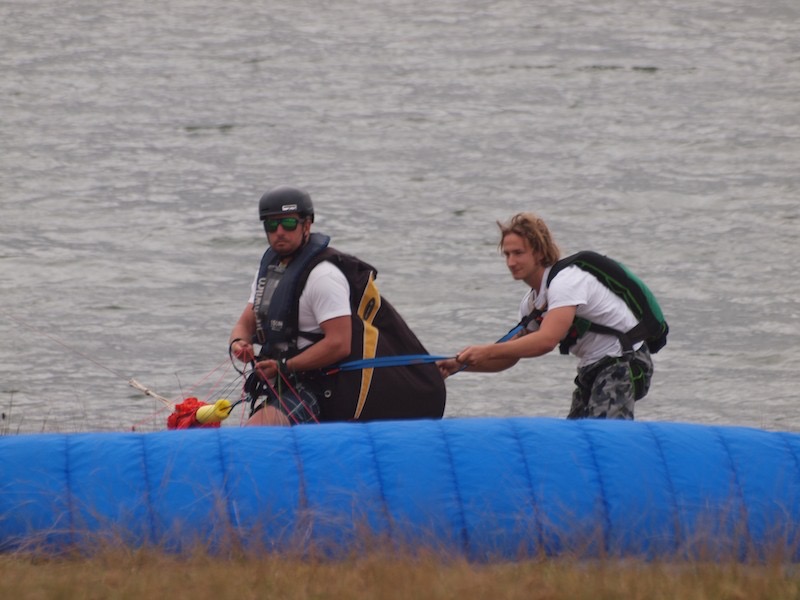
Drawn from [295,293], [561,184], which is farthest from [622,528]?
[561,184]

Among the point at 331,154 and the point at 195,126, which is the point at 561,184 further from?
the point at 195,126

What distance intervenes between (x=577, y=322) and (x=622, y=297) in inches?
9.7

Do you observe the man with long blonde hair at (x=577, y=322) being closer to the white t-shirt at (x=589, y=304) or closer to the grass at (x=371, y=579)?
the white t-shirt at (x=589, y=304)

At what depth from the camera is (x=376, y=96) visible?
25906 millimetres

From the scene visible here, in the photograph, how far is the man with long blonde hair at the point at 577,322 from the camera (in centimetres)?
596

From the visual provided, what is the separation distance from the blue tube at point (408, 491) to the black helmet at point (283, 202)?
111 cm

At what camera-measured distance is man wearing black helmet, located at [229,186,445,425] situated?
6.11m

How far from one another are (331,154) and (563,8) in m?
7.74

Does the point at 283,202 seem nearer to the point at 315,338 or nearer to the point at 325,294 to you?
the point at 325,294

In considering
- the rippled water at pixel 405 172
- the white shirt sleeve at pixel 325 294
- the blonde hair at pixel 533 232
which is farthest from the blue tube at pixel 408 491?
the rippled water at pixel 405 172

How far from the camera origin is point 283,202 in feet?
20.1

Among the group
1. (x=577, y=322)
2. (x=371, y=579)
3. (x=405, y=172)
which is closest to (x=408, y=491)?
(x=371, y=579)

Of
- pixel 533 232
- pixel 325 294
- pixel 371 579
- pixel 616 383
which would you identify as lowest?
pixel 371 579

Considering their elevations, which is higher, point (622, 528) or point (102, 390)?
point (622, 528)
